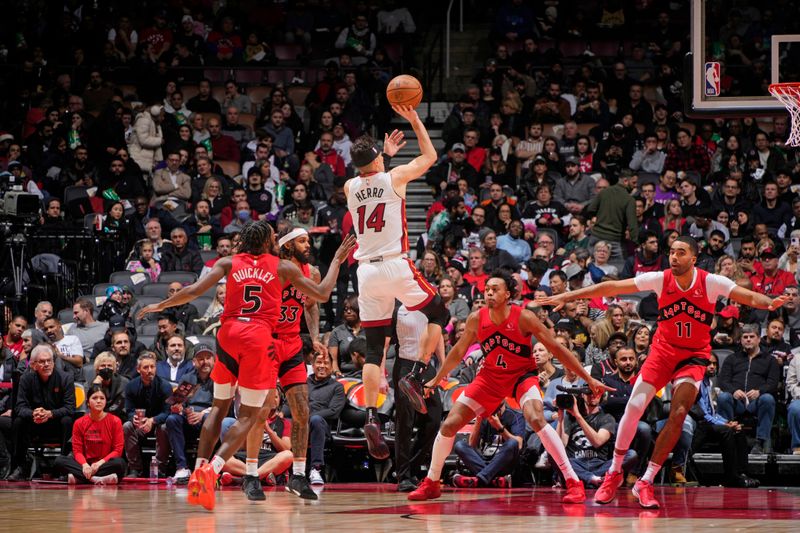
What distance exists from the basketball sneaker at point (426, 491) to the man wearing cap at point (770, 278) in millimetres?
7072

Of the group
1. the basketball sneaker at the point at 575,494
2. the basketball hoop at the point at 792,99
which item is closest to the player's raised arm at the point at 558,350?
the basketball sneaker at the point at 575,494

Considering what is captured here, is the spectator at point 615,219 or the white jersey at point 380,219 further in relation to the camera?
the spectator at point 615,219

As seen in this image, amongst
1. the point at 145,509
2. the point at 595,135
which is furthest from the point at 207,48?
the point at 145,509

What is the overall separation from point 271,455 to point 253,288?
3.77 metres

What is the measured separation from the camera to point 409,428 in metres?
10.8

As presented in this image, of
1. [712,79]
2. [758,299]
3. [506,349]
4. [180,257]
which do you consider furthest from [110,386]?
[758,299]

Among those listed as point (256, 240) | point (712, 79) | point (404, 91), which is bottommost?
point (256, 240)

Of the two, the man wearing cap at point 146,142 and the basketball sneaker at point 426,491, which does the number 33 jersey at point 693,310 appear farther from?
the man wearing cap at point 146,142

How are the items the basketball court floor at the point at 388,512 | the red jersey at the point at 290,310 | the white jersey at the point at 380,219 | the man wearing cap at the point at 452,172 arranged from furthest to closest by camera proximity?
the man wearing cap at the point at 452,172 → the red jersey at the point at 290,310 → the white jersey at the point at 380,219 → the basketball court floor at the point at 388,512

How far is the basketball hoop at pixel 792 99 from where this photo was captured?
39.1 ft

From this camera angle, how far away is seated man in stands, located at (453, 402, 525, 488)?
12.5 meters

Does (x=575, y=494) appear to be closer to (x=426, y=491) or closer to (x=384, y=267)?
(x=426, y=491)

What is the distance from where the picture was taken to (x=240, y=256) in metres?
9.83

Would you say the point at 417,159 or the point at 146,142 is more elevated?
the point at 146,142
